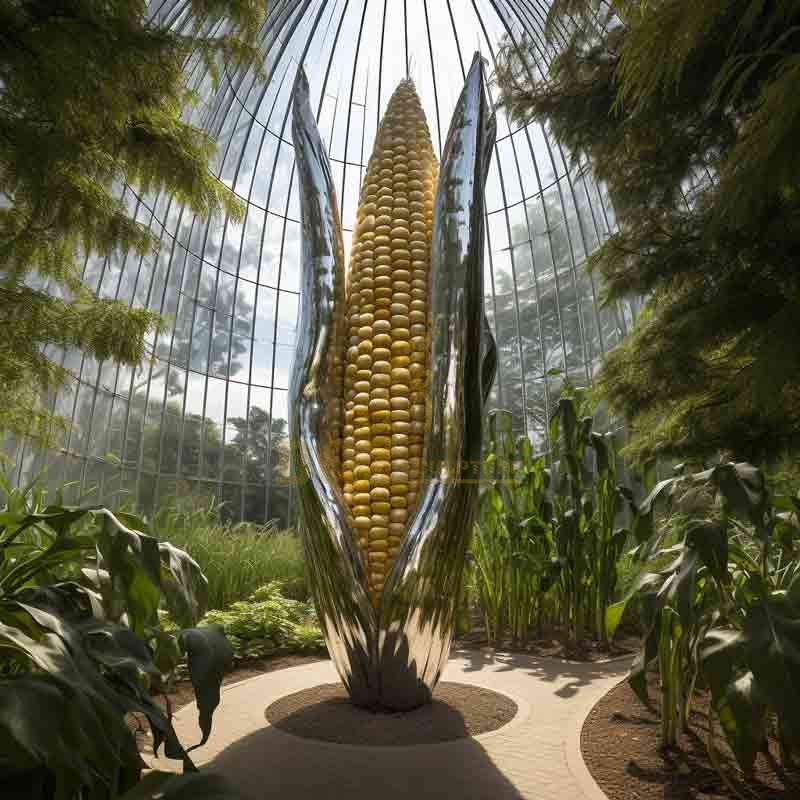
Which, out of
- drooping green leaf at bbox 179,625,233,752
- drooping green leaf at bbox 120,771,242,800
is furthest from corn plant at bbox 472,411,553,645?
drooping green leaf at bbox 120,771,242,800

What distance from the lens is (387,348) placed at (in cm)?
303

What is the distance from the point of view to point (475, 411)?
2822 millimetres

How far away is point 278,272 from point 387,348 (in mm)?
13608

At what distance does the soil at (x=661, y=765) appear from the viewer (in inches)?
76.8

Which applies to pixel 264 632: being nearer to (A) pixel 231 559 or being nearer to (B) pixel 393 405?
(A) pixel 231 559

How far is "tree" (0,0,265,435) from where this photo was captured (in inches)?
63.1

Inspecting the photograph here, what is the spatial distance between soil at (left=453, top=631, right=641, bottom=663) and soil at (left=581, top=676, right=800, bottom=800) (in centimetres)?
166

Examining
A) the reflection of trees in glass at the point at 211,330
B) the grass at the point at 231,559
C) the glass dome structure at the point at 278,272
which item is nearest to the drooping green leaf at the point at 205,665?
the grass at the point at 231,559

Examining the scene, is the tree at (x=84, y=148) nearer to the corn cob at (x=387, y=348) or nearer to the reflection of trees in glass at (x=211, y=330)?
the corn cob at (x=387, y=348)

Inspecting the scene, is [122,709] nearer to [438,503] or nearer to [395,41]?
[438,503]

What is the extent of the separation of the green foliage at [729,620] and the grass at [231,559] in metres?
3.27

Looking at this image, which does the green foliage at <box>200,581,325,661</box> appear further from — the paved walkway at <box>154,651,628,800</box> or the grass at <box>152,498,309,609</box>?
the paved walkway at <box>154,651,628,800</box>

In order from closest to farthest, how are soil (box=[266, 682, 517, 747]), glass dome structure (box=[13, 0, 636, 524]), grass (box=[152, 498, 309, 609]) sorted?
soil (box=[266, 682, 517, 747]), grass (box=[152, 498, 309, 609]), glass dome structure (box=[13, 0, 636, 524])

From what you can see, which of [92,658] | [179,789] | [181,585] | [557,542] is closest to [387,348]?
[181,585]
